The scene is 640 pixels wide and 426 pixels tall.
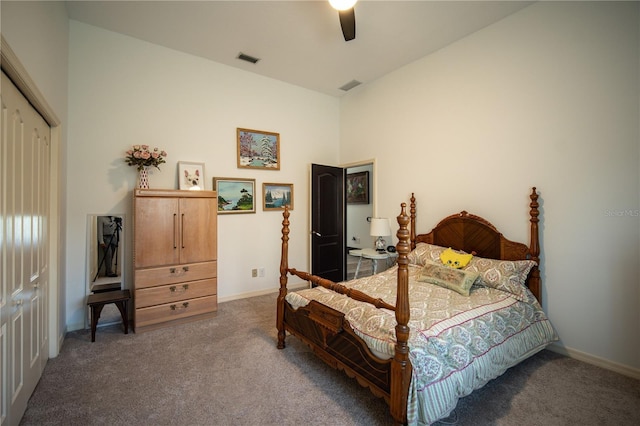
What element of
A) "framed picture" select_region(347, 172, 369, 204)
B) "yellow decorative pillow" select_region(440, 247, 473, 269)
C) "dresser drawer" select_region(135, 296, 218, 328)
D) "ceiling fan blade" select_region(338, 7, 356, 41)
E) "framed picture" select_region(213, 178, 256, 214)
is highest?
"ceiling fan blade" select_region(338, 7, 356, 41)

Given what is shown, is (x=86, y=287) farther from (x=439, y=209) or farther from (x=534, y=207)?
(x=534, y=207)

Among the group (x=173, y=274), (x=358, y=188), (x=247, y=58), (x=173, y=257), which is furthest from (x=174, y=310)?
(x=358, y=188)

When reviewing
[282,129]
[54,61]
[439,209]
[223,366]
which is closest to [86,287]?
[223,366]

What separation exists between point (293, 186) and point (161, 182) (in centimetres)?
195

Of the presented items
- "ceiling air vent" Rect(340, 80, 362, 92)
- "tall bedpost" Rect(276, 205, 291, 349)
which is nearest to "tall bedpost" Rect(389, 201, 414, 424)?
"tall bedpost" Rect(276, 205, 291, 349)

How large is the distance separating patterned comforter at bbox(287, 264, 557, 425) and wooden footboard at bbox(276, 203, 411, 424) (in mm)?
57

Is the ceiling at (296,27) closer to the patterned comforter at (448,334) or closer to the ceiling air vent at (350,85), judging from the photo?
the ceiling air vent at (350,85)

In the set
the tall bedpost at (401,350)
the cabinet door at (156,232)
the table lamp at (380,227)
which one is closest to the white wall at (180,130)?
the cabinet door at (156,232)

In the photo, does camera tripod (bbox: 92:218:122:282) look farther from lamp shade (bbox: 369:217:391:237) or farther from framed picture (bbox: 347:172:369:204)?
framed picture (bbox: 347:172:369:204)

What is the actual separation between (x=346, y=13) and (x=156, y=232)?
9.38 ft

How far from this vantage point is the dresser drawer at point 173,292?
10.1 feet

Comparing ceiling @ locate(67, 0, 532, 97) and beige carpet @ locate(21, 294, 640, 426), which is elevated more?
ceiling @ locate(67, 0, 532, 97)

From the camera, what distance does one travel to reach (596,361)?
2.47m

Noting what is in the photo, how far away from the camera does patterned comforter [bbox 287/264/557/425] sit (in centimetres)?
166
